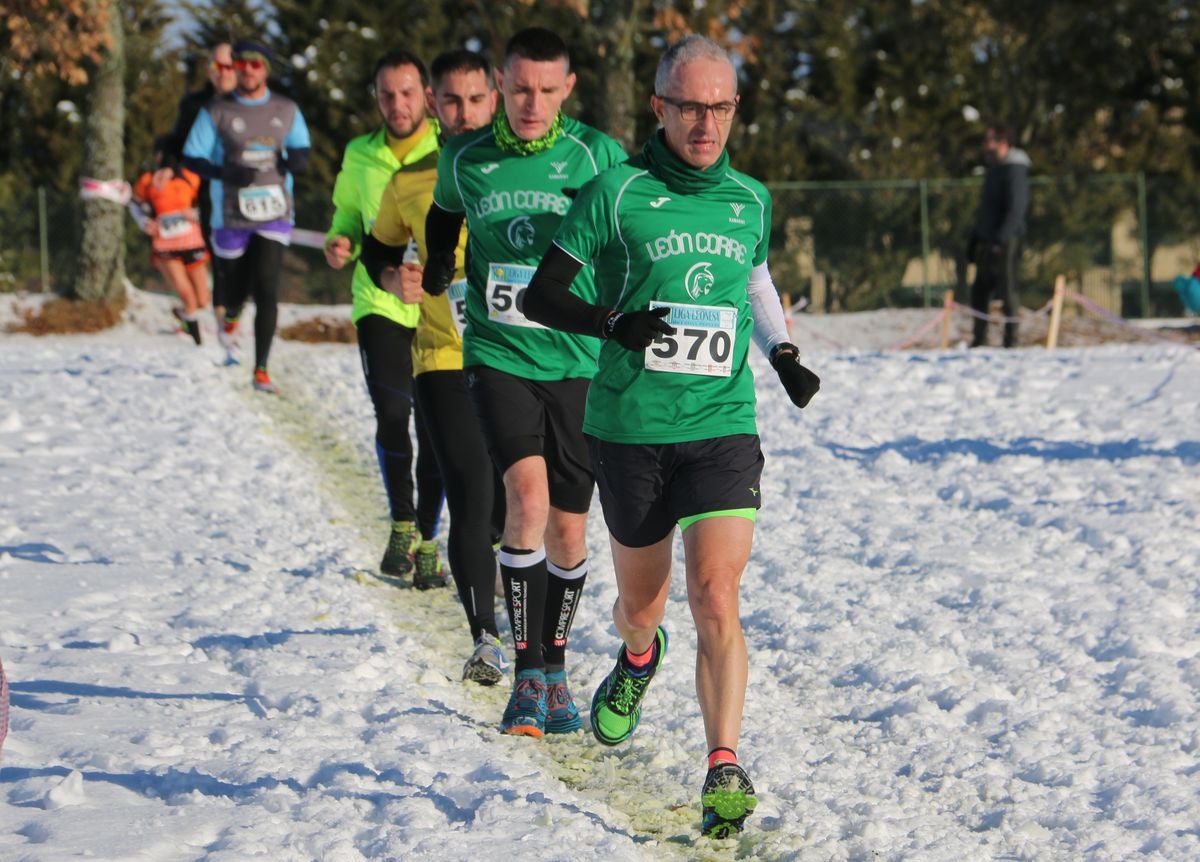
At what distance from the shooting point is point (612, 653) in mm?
5980

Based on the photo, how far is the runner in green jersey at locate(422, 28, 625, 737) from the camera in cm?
509

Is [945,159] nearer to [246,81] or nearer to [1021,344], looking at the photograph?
[1021,344]

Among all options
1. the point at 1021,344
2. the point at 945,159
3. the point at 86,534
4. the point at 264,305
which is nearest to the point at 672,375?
the point at 86,534

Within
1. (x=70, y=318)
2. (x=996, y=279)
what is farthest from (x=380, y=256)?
(x=70, y=318)

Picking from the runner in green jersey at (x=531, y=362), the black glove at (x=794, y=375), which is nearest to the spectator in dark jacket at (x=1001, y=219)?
the runner in green jersey at (x=531, y=362)

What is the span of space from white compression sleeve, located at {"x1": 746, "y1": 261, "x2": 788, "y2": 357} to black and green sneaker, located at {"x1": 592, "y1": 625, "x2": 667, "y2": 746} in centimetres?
99

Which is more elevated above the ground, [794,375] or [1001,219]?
[1001,219]

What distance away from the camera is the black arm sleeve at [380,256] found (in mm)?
5969

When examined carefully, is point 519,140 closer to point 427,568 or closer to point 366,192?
point 366,192

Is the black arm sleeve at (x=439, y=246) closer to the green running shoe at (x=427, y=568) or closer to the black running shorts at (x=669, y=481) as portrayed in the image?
the black running shorts at (x=669, y=481)

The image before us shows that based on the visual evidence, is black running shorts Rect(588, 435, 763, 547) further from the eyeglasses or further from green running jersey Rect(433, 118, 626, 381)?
the eyeglasses

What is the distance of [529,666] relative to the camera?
5.05 metres

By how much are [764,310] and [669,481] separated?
1.85 feet

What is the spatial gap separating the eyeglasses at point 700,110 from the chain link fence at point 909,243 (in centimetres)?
1896
